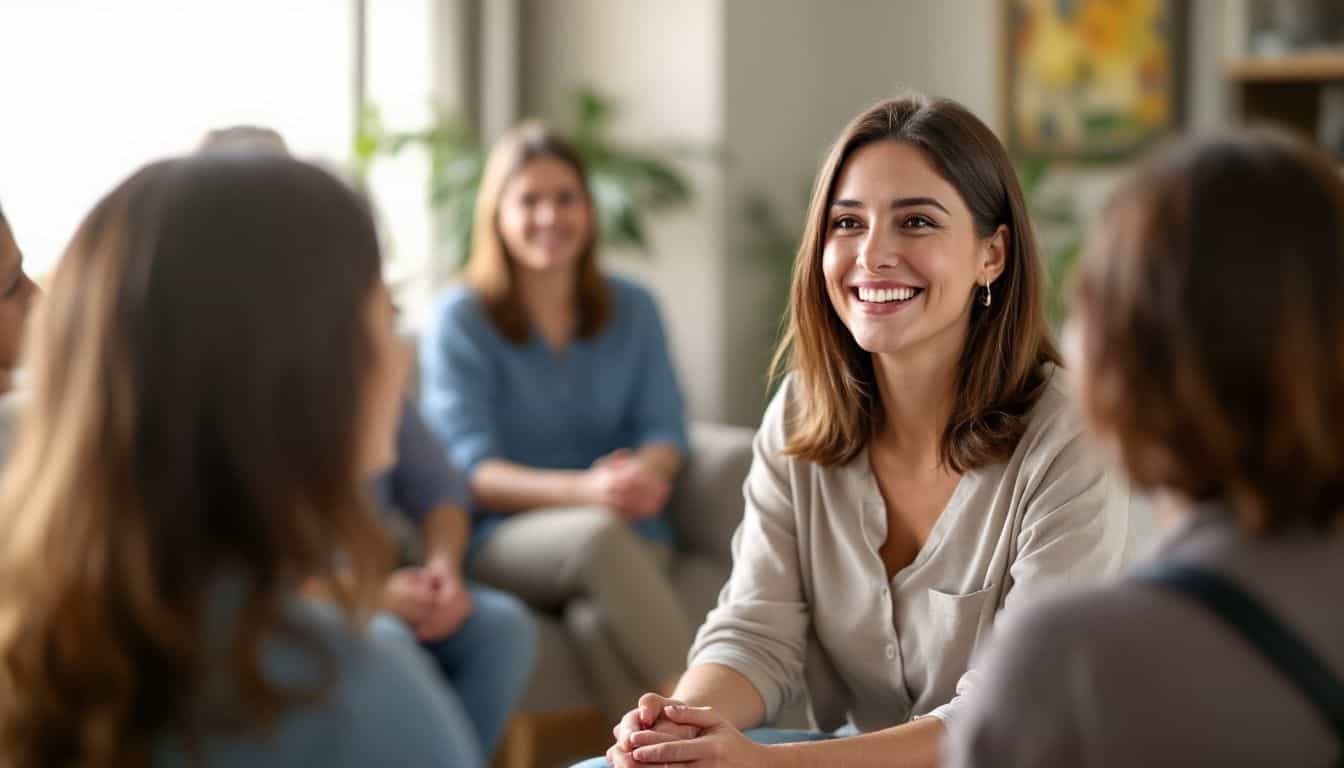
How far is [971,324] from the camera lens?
6.05ft

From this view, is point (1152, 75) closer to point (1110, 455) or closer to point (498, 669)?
point (498, 669)

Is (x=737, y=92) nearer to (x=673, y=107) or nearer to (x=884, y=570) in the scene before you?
(x=673, y=107)

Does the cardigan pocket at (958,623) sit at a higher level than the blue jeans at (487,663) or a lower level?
higher

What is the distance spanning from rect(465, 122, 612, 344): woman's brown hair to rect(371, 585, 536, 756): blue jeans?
92cm

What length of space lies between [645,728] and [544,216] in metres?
1.95

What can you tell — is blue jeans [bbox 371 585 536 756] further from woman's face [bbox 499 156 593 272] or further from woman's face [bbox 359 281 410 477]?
woman's face [bbox 359 281 410 477]

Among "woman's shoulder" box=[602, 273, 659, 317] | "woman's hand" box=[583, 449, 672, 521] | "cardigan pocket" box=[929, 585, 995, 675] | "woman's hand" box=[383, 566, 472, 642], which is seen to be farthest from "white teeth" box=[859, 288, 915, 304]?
"woman's shoulder" box=[602, 273, 659, 317]

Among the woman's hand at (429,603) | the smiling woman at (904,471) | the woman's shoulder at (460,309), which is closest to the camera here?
the smiling woman at (904,471)

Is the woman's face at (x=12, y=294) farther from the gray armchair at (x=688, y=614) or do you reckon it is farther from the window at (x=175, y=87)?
the window at (x=175, y=87)

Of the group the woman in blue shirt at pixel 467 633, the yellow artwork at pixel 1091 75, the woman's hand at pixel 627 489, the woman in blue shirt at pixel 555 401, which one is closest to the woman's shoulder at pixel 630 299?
the woman in blue shirt at pixel 555 401

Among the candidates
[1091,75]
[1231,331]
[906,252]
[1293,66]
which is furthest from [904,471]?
[1091,75]

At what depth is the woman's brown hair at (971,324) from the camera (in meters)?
1.76

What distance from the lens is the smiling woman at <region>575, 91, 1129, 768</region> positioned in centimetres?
169

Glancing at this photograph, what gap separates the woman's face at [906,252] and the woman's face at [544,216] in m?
1.69
